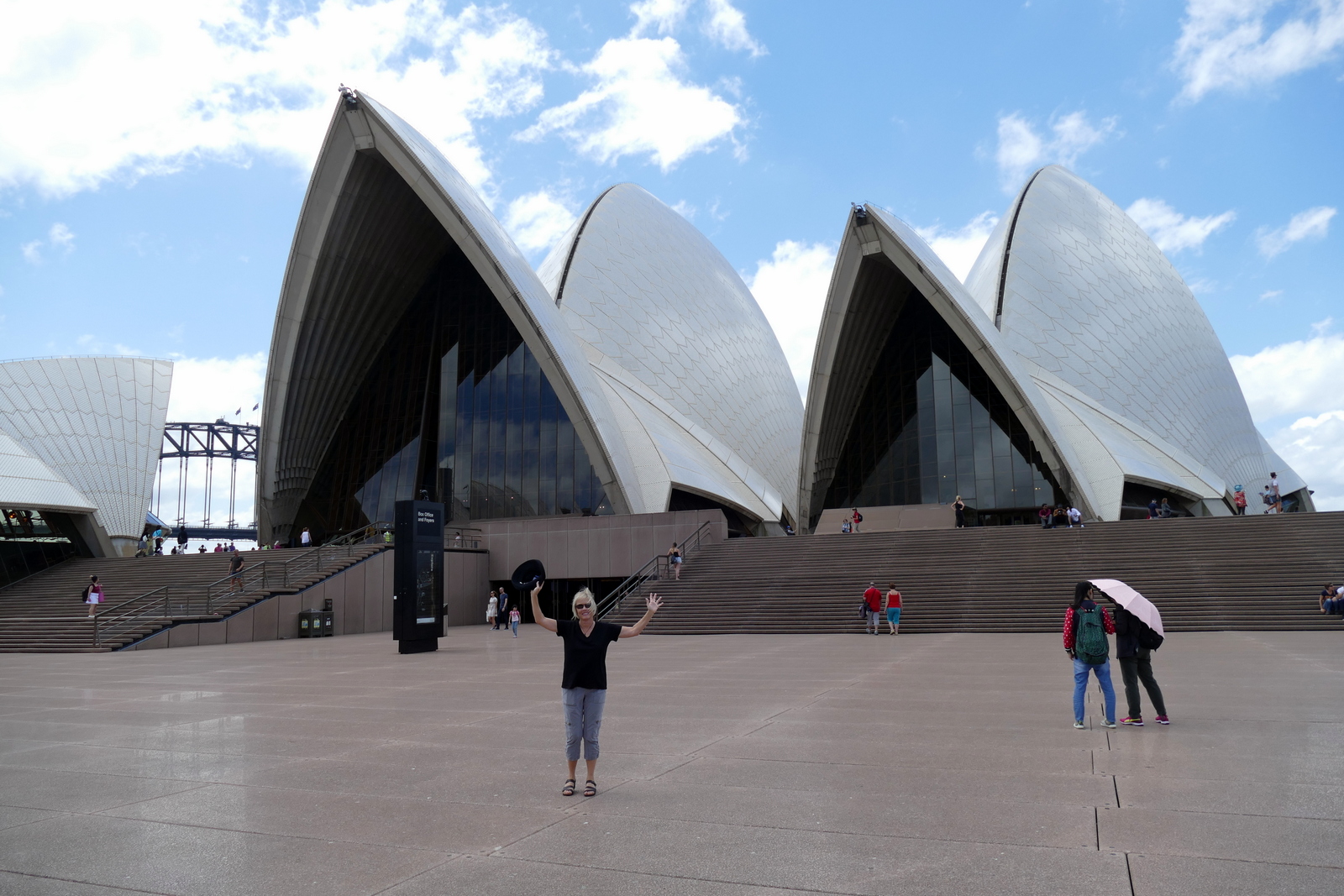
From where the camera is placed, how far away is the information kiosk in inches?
645

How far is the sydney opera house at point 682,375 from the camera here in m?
31.3

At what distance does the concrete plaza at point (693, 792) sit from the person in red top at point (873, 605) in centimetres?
747

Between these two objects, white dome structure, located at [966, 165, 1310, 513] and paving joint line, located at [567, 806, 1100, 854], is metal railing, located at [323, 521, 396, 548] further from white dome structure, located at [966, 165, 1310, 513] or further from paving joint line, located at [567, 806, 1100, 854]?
paving joint line, located at [567, 806, 1100, 854]

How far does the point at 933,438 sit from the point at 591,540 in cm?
1455

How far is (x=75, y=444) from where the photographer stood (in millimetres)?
30922

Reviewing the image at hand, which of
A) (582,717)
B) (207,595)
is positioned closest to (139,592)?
(207,595)

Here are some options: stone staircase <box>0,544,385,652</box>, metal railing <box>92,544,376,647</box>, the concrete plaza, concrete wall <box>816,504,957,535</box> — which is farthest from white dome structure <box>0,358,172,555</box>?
concrete wall <box>816,504,957,535</box>

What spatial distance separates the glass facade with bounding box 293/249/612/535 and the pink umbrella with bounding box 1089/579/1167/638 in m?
25.2

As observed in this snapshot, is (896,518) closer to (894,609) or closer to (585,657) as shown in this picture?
(894,609)

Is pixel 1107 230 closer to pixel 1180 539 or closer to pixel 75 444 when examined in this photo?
pixel 1180 539

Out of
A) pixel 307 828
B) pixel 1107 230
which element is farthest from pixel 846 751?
pixel 1107 230

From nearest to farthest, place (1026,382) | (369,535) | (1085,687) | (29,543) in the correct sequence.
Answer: (1085,687), (29,543), (1026,382), (369,535)

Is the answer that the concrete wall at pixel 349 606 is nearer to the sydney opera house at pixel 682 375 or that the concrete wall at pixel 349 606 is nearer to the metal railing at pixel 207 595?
the metal railing at pixel 207 595

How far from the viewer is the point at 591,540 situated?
2823 centimetres
